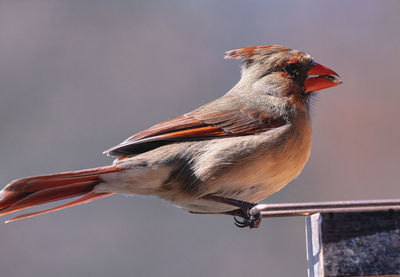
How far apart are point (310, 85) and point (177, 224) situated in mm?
2181

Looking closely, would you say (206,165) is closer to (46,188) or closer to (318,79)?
(46,188)

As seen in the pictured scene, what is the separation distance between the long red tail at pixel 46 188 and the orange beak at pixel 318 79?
3.20ft

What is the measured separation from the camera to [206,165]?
2420 mm

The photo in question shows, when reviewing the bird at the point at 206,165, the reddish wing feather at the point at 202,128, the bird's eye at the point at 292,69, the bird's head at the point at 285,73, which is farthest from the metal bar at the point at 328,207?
the bird's eye at the point at 292,69

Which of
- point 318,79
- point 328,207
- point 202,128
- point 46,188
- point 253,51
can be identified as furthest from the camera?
point 253,51

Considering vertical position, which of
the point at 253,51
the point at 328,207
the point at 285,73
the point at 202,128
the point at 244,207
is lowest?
the point at 244,207

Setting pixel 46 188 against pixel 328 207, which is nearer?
pixel 328 207

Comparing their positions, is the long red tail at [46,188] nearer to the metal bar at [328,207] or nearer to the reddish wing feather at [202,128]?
the reddish wing feather at [202,128]

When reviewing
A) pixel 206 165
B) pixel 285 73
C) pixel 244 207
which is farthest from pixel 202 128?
pixel 285 73

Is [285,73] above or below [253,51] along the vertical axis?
below

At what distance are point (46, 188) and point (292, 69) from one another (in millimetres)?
1243

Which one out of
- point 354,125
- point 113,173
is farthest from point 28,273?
point 354,125

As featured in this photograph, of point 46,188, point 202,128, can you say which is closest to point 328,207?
point 202,128

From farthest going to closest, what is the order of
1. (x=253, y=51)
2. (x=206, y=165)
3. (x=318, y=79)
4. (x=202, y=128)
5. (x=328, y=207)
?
(x=253, y=51)
(x=318, y=79)
(x=202, y=128)
(x=206, y=165)
(x=328, y=207)
